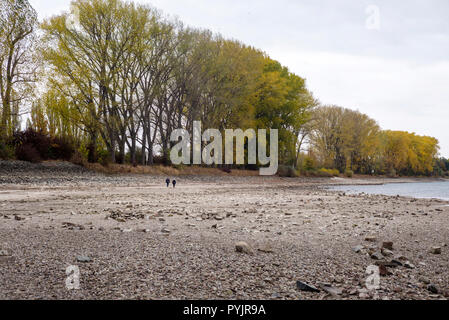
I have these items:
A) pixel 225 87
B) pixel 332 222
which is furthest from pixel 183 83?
pixel 332 222

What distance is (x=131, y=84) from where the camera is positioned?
→ 97.4ft

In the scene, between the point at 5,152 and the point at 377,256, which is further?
the point at 5,152

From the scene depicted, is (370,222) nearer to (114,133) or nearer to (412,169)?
Answer: (114,133)

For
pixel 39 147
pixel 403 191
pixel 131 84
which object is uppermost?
pixel 131 84

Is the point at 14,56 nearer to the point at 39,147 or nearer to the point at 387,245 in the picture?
the point at 39,147

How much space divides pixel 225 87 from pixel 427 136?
84016 millimetres

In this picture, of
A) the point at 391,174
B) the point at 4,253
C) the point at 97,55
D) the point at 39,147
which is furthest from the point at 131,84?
the point at 391,174

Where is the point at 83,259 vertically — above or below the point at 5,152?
below

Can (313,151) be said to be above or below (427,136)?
below

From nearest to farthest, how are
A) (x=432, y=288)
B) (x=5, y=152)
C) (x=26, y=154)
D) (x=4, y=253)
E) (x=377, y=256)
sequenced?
(x=432, y=288), (x=4, y=253), (x=377, y=256), (x=5, y=152), (x=26, y=154)

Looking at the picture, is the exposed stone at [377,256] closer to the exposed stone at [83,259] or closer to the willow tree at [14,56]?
the exposed stone at [83,259]

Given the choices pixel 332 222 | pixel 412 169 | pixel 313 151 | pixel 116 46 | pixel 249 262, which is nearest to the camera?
pixel 249 262

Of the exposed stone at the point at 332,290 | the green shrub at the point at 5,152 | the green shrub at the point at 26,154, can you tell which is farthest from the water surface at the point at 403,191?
the green shrub at the point at 5,152
